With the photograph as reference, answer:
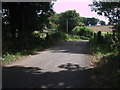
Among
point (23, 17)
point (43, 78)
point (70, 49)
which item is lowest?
point (43, 78)

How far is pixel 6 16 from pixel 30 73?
577 inches

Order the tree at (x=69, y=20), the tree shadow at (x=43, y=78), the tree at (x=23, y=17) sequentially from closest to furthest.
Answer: the tree shadow at (x=43, y=78) → the tree at (x=23, y=17) → the tree at (x=69, y=20)

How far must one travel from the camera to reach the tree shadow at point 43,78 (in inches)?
256

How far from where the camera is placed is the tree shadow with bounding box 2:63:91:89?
256 inches

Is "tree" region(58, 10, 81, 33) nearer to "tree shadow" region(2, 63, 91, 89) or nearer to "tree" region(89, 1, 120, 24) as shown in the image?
"tree" region(89, 1, 120, 24)

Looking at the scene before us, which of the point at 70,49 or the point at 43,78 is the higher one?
the point at 70,49

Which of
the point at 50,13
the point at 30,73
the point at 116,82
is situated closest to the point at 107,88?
the point at 116,82

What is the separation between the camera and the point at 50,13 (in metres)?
25.4

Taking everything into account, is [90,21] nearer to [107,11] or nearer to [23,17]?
[107,11]

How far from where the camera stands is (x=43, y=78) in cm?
740

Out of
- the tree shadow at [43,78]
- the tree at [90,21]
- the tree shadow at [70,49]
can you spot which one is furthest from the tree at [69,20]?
the tree shadow at [43,78]

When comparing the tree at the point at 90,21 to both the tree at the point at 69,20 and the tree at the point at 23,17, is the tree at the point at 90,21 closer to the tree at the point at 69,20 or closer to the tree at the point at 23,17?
the tree at the point at 69,20

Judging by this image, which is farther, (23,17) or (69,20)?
(69,20)

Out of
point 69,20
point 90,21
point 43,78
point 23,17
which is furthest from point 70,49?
point 90,21
